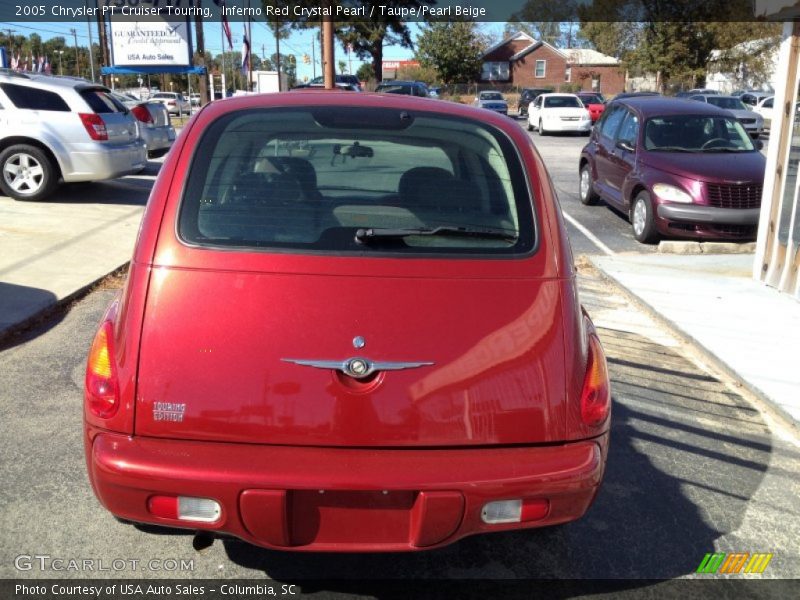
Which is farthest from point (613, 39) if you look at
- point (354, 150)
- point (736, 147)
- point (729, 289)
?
point (354, 150)

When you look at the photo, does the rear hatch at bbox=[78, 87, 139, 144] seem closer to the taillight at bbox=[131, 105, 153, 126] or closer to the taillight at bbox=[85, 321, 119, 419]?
the taillight at bbox=[131, 105, 153, 126]

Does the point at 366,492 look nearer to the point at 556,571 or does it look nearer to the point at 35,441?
the point at 556,571

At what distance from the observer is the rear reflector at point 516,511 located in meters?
2.44

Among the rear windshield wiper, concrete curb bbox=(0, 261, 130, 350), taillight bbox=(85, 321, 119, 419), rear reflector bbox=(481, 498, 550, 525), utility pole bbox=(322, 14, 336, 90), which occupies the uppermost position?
utility pole bbox=(322, 14, 336, 90)

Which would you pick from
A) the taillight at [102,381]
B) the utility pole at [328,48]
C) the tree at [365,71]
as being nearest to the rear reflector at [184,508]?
the taillight at [102,381]

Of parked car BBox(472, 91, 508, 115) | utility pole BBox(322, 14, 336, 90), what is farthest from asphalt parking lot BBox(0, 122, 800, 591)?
parked car BBox(472, 91, 508, 115)

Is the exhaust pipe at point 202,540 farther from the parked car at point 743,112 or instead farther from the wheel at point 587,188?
the parked car at point 743,112

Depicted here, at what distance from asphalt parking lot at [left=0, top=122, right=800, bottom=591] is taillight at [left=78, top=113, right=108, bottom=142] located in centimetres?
551

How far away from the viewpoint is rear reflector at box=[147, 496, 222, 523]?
7.79 feet

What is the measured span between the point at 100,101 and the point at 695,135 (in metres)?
8.44

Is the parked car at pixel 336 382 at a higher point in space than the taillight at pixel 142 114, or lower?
lower

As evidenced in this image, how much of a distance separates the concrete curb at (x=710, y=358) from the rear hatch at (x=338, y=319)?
2792 mm

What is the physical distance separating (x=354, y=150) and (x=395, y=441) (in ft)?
4.30

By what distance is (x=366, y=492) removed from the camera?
7.78 feet
